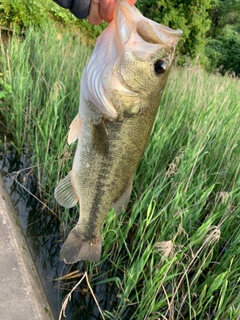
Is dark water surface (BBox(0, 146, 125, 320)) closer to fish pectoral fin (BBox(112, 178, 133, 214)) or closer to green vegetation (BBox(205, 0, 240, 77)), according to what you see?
fish pectoral fin (BBox(112, 178, 133, 214))

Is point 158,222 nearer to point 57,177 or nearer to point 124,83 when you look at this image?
point 57,177

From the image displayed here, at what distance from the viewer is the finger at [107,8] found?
1.23m

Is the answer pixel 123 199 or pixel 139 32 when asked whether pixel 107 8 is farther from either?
pixel 123 199

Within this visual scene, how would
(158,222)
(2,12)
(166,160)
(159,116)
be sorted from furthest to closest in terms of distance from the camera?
(2,12)
(159,116)
(166,160)
(158,222)

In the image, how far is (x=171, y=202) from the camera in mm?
1950

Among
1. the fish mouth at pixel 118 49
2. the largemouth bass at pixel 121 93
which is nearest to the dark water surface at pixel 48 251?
the largemouth bass at pixel 121 93

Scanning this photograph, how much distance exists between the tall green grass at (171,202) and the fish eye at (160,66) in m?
0.69

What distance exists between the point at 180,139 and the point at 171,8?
20.9 feet

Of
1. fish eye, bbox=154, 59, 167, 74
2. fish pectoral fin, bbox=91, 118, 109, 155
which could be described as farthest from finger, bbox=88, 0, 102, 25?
fish pectoral fin, bbox=91, 118, 109, 155

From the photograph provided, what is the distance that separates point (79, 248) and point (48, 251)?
0.95 metres

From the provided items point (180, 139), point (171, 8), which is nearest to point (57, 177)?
point (180, 139)

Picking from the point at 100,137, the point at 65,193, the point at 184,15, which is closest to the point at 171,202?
the point at 65,193

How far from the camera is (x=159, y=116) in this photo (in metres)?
2.62

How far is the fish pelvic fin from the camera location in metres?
1.56
